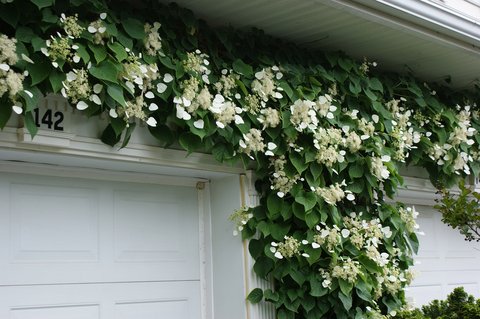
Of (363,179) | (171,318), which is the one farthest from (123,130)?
(363,179)

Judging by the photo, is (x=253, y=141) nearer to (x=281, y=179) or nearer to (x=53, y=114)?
(x=281, y=179)

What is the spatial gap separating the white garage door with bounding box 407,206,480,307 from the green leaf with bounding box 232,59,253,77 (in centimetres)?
226

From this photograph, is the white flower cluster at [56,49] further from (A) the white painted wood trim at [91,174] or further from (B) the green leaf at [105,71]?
(A) the white painted wood trim at [91,174]

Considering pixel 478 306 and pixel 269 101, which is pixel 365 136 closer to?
pixel 269 101

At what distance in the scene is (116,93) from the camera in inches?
118

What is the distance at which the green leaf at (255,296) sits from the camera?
367 centimetres

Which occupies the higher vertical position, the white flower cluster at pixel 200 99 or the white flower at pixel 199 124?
the white flower cluster at pixel 200 99

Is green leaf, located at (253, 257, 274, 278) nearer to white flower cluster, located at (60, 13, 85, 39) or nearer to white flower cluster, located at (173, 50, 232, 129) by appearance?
white flower cluster, located at (173, 50, 232, 129)

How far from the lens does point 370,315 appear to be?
12.5 feet

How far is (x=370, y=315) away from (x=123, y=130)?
181 centimetres

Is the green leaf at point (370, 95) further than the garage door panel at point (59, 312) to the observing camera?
Yes

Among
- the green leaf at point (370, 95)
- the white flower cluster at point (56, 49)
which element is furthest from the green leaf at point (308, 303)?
the white flower cluster at point (56, 49)

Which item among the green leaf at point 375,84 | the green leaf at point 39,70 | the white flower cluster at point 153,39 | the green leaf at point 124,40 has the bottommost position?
the green leaf at point 39,70

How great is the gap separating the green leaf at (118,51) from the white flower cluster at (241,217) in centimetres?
117
